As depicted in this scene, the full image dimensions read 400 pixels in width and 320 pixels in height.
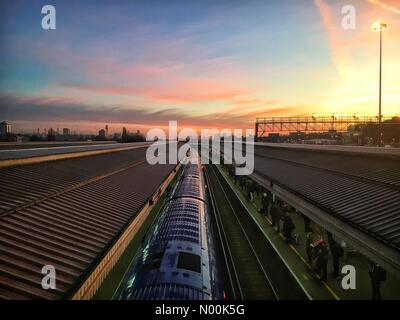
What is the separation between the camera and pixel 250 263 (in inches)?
739

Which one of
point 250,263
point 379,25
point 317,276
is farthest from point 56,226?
point 379,25

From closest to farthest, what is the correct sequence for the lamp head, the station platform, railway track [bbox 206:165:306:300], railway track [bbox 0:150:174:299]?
railway track [bbox 0:150:174:299], the station platform, railway track [bbox 206:165:306:300], the lamp head

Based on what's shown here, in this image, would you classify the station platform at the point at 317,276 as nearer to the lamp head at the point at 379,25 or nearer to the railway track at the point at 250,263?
the railway track at the point at 250,263

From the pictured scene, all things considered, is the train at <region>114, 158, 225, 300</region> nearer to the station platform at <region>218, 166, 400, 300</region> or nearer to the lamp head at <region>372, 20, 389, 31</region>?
the station platform at <region>218, 166, 400, 300</region>

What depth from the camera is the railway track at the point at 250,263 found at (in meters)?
15.2

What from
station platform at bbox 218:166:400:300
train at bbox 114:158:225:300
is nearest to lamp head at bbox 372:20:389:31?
station platform at bbox 218:166:400:300

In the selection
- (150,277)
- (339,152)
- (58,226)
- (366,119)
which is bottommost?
(150,277)

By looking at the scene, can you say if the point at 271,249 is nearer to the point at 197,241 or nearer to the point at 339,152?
the point at 197,241

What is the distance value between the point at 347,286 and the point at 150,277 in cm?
980

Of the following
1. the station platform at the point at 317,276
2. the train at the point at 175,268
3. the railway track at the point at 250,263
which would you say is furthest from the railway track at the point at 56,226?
the station platform at the point at 317,276

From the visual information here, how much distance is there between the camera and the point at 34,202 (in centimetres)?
1043

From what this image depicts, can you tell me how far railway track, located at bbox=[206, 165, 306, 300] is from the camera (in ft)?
49.7

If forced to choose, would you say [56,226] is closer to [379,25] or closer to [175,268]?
[175,268]
